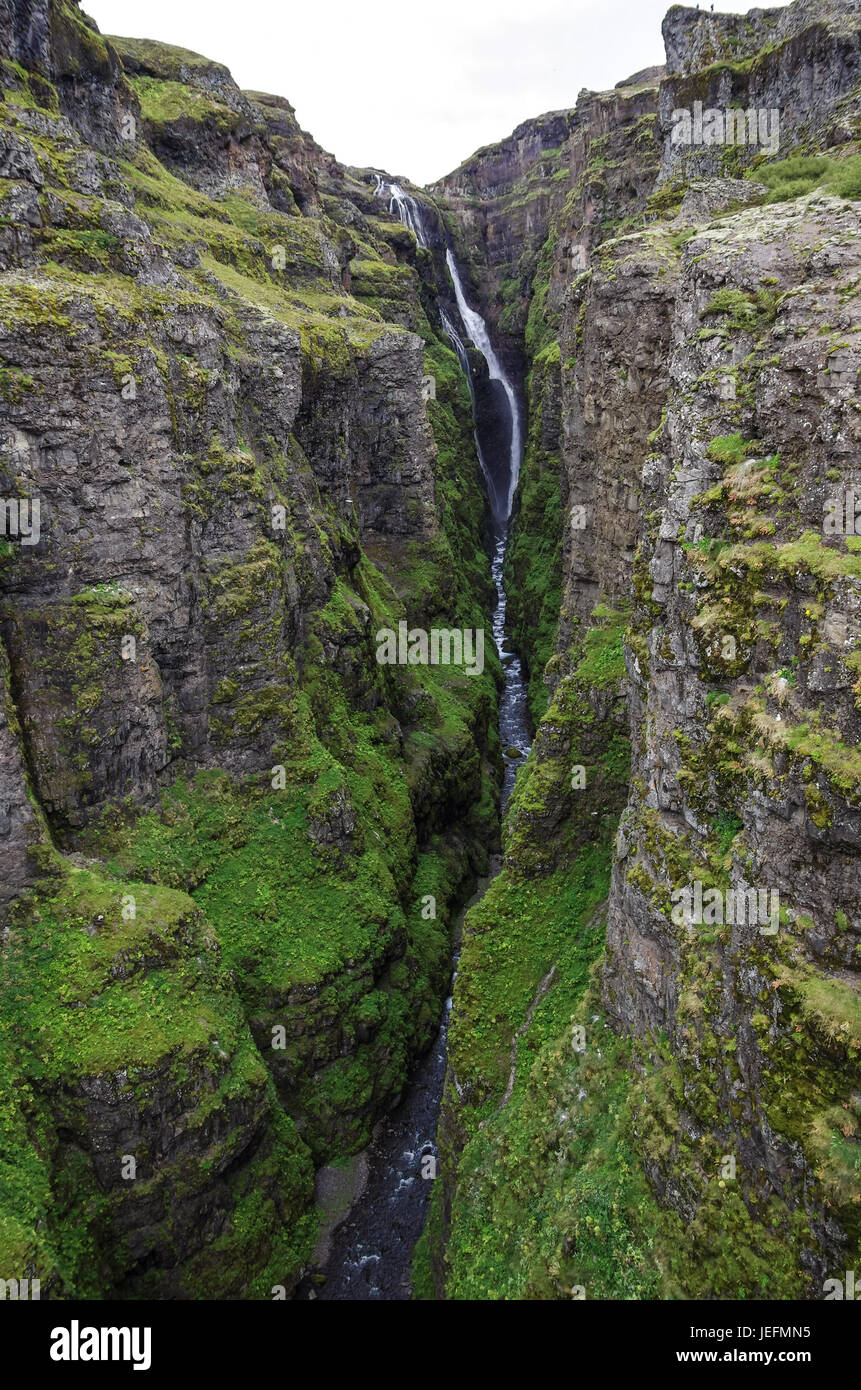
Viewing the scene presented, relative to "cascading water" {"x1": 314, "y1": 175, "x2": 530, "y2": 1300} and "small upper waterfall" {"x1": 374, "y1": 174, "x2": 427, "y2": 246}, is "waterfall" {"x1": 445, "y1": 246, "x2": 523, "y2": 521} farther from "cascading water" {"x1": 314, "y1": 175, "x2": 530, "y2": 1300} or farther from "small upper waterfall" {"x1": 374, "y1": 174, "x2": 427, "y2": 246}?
"cascading water" {"x1": 314, "y1": 175, "x2": 530, "y2": 1300}

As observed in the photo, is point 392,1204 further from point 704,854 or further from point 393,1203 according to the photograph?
point 704,854

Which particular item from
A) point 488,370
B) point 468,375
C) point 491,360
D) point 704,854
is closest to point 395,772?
point 704,854

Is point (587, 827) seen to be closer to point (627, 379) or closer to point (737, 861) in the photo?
point (737, 861)

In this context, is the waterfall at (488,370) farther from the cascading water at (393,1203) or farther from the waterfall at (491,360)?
the cascading water at (393,1203)

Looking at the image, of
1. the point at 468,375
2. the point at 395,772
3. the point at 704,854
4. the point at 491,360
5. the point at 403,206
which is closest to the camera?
the point at 704,854

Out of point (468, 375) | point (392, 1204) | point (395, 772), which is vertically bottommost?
point (392, 1204)

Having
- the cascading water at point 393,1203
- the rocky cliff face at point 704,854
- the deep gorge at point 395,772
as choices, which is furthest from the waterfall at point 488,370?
the rocky cliff face at point 704,854

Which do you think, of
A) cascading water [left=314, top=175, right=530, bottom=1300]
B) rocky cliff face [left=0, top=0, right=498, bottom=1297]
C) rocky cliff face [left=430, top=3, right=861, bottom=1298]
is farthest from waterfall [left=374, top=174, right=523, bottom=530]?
rocky cliff face [left=430, top=3, right=861, bottom=1298]

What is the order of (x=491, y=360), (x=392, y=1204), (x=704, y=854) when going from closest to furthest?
(x=704, y=854), (x=392, y=1204), (x=491, y=360)

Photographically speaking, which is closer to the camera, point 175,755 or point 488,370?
point 175,755
